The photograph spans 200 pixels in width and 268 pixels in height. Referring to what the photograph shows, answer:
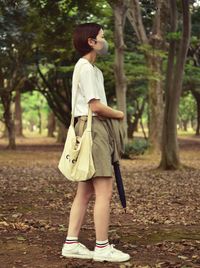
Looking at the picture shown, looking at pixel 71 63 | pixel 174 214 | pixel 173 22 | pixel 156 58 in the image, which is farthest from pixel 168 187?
pixel 71 63

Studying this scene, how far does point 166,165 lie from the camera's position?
46.7 feet

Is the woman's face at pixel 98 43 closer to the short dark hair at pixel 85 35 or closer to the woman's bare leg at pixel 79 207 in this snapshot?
the short dark hair at pixel 85 35

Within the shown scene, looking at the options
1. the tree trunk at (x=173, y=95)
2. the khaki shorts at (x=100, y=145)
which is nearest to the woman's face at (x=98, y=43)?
the khaki shorts at (x=100, y=145)

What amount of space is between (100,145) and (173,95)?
384 inches

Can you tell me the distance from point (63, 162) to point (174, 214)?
3210 mm

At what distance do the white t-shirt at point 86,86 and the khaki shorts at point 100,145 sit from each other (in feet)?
0.32

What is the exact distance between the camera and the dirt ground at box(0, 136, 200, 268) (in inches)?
171

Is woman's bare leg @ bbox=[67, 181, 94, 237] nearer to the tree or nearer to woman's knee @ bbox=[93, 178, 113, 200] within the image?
woman's knee @ bbox=[93, 178, 113, 200]

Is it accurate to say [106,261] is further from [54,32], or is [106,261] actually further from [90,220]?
[54,32]

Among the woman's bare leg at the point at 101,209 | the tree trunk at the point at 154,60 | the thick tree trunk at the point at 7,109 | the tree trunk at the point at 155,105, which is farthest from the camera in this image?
the thick tree trunk at the point at 7,109

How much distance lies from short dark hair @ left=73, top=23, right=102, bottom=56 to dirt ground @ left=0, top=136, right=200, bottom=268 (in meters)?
1.74

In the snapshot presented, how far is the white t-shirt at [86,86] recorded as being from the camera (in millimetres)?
4164

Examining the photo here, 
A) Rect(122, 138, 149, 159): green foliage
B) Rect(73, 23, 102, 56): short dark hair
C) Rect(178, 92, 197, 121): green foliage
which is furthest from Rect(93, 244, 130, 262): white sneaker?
Rect(178, 92, 197, 121): green foliage

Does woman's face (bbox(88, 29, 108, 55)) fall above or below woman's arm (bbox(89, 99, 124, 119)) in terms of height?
above
